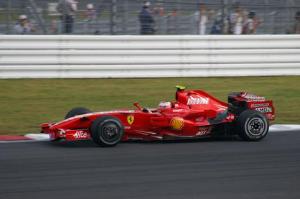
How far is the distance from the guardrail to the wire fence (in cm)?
36

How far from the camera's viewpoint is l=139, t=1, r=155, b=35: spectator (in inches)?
598

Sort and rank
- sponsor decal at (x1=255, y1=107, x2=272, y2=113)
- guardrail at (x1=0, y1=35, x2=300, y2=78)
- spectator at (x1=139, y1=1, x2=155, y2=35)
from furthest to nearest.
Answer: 1. spectator at (x1=139, y1=1, x2=155, y2=35)
2. guardrail at (x1=0, y1=35, x2=300, y2=78)
3. sponsor decal at (x1=255, y1=107, x2=272, y2=113)

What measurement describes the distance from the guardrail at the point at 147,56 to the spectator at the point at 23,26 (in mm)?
275

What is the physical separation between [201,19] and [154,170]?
28.3 ft

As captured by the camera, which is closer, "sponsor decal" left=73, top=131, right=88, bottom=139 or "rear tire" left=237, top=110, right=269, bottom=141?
"sponsor decal" left=73, top=131, right=88, bottom=139

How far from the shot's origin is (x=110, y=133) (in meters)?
8.95

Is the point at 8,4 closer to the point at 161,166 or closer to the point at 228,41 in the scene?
the point at 228,41

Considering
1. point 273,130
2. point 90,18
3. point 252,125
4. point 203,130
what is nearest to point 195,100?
point 203,130

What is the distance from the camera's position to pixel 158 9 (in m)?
15.5

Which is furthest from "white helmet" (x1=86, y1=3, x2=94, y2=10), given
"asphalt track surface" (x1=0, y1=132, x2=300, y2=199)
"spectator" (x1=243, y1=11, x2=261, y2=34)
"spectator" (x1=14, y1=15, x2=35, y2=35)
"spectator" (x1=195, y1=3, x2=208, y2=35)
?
"asphalt track surface" (x1=0, y1=132, x2=300, y2=199)

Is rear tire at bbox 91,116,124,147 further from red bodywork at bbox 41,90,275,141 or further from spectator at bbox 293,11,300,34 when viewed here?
spectator at bbox 293,11,300,34

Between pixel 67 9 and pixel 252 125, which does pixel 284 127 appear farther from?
pixel 67 9

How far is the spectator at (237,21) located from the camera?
1606 cm

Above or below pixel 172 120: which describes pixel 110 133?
below
